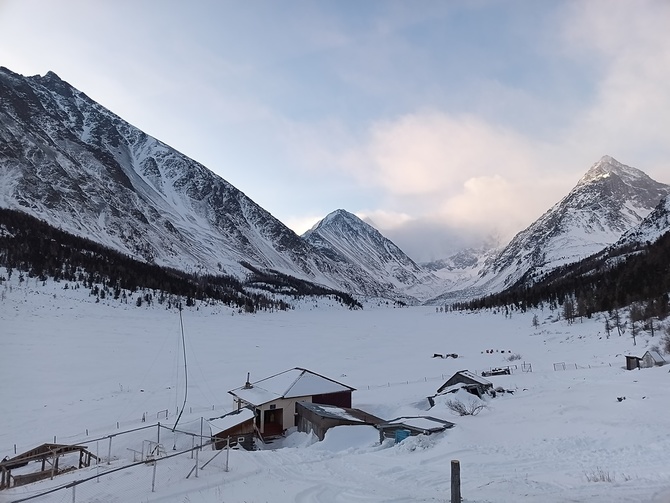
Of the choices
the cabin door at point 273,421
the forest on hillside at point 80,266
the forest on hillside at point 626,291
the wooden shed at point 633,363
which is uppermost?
the forest on hillside at point 80,266

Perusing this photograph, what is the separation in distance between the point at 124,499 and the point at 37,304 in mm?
70786

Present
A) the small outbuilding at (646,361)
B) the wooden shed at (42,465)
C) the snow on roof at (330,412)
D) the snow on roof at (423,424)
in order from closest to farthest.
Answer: the wooden shed at (42,465), the snow on roof at (423,424), the snow on roof at (330,412), the small outbuilding at (646,361)

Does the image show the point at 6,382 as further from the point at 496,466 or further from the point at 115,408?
the point at 496,466

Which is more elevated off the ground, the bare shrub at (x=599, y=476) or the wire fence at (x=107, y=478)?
the bare shrub at (x=599, y=476)

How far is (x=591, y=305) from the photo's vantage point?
304 feet

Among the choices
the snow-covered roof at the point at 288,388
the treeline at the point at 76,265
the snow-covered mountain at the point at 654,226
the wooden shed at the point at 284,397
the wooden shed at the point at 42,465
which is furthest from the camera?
the snow-covered mountain at the point at 654,226

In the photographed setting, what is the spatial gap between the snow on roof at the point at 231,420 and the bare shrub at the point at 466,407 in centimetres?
1328

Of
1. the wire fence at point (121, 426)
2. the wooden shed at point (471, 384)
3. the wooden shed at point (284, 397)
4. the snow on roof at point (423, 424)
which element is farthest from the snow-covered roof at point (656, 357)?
the wire fence at point (121, 426)

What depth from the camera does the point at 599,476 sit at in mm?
12695

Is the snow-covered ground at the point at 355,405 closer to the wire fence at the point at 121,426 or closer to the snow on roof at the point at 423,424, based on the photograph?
the wire fence at the point at 121,426

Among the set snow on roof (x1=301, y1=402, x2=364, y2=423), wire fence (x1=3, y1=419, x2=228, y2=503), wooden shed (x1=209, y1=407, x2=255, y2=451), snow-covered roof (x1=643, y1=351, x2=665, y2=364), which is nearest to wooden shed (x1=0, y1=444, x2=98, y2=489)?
wire fence (x1=3, y1=419, x2=228, y2=503)

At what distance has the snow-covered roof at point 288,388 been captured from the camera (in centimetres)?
3262

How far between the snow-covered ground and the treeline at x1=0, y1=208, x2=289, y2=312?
267 inches

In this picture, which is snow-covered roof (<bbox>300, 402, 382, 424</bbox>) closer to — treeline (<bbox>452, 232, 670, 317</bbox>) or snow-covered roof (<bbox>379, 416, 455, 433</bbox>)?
snow-covered roof (<bbox>379, 416, 455, 433</bbox>)
